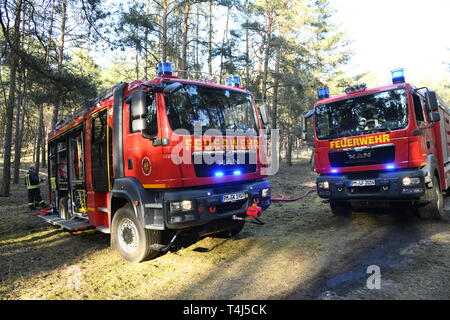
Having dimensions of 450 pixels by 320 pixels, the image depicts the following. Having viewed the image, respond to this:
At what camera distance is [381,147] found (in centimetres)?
604

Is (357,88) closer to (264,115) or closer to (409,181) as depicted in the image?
(409,181)

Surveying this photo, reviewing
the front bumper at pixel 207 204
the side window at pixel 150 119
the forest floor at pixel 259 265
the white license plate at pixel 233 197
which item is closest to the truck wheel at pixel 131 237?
the forest floor at pixel 259 265

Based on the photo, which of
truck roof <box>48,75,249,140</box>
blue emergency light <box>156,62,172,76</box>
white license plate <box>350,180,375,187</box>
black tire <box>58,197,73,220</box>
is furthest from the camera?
black tire <box>58,197,73,220</box>

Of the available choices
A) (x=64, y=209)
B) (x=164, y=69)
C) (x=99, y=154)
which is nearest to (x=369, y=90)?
(x=164, y=69)

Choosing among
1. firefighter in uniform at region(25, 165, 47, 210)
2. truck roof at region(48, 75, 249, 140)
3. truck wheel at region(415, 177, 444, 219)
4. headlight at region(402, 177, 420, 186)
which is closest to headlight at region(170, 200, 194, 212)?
truck roof at region(48, 75, 249, 140)

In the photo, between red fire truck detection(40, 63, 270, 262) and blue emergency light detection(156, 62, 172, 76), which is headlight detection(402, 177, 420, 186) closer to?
red fire truck detection(40, 63, 270, 262)

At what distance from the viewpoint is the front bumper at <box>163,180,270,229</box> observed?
4133 mm

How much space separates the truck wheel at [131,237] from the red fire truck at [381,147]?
3.98m

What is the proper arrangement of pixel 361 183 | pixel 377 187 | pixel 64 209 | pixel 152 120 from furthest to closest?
1. pixel 64 209
2. pixel 361 183
3. pixel 377 187
4. pixel 152 120

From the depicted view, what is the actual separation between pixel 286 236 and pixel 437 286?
2787 mm

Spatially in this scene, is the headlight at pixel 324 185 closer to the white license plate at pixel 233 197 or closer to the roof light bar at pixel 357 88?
the roof light bar at pixel 357 88

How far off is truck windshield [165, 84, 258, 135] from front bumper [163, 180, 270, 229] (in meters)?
0.96

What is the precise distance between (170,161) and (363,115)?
4.44m

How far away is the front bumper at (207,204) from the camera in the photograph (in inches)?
163
